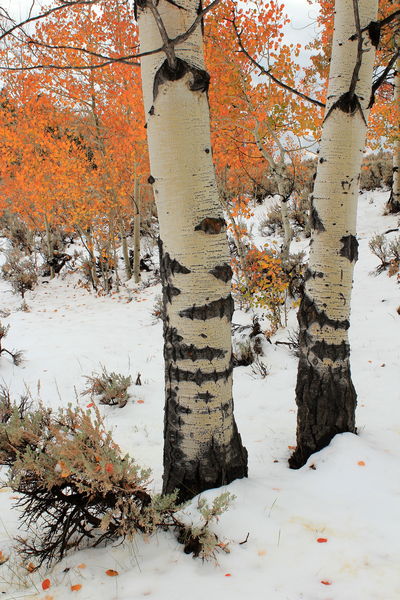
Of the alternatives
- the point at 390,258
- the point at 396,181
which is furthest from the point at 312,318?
the point at 396,181

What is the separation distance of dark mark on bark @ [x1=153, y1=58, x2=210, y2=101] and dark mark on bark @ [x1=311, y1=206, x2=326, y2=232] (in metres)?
0.93

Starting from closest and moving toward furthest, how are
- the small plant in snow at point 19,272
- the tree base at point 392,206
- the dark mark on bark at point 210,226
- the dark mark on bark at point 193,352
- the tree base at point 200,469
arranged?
1. the dark mark on bark at point 210,226
2. the dark mark on bark at point 193,352
3. the tree base at point 200,469
4. the tree base at point 392,206
5. the small plant in snow at point 19,272

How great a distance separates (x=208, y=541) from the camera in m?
1.41

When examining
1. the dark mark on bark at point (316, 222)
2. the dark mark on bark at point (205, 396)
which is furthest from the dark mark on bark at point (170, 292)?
the dark mark on bark at point (316, 222)

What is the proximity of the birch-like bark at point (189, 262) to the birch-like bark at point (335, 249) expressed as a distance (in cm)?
62

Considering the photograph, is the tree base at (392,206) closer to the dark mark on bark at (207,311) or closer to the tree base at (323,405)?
the tree base at (323,405)

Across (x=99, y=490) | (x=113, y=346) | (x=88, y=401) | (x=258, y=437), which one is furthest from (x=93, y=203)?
(x=99, y=490)

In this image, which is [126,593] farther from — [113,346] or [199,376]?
[113,346]

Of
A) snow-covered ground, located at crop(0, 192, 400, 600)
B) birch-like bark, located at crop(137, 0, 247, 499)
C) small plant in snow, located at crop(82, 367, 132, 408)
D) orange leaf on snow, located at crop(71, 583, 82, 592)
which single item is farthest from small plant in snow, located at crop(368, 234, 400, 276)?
orange leaf on snow, located at crop(71, 583, 82, 592)

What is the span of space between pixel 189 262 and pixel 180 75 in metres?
0.74

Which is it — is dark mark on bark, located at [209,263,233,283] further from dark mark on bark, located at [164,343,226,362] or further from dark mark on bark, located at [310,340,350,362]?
dark mark on bark, located at [310,340,350,362]

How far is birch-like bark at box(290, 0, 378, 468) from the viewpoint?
1.89m

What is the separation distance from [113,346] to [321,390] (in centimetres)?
452

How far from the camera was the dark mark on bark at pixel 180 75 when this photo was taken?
4.66 feet
